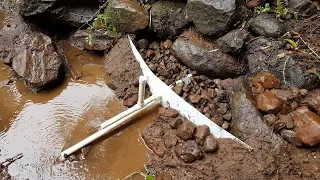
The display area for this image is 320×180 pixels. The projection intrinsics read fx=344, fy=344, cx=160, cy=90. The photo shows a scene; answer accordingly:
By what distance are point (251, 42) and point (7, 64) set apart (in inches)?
125

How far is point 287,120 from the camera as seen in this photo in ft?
11.5

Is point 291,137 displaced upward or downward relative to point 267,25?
downward

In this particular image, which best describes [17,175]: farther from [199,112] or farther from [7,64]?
[199,112]

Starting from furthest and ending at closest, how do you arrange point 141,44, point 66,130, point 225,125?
point 141,44, point 66,130, point 225,125

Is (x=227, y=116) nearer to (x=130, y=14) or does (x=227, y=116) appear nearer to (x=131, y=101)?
(x=131, y=101)

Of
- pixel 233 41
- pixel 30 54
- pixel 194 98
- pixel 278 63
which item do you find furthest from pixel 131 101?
pixel 278 63

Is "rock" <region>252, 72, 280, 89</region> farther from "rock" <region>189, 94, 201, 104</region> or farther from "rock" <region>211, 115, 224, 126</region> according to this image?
"rock" <region>189, 94, 201, 104</region>

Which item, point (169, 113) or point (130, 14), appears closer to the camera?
point (169, 113)

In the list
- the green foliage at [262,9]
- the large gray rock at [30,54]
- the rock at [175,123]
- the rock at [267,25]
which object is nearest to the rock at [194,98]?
the rock at [175,123]

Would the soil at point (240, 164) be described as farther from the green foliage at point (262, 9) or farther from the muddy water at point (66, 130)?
the green foliage at point (262, 9)

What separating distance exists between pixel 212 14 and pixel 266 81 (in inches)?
37.9

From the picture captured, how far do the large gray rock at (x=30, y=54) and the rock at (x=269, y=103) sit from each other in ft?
8.16

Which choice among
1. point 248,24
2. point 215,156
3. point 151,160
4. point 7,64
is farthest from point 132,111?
point 7,64

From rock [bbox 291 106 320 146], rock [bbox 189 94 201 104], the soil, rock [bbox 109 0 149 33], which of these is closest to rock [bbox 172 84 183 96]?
rock [bbox 189 94 201 104]
